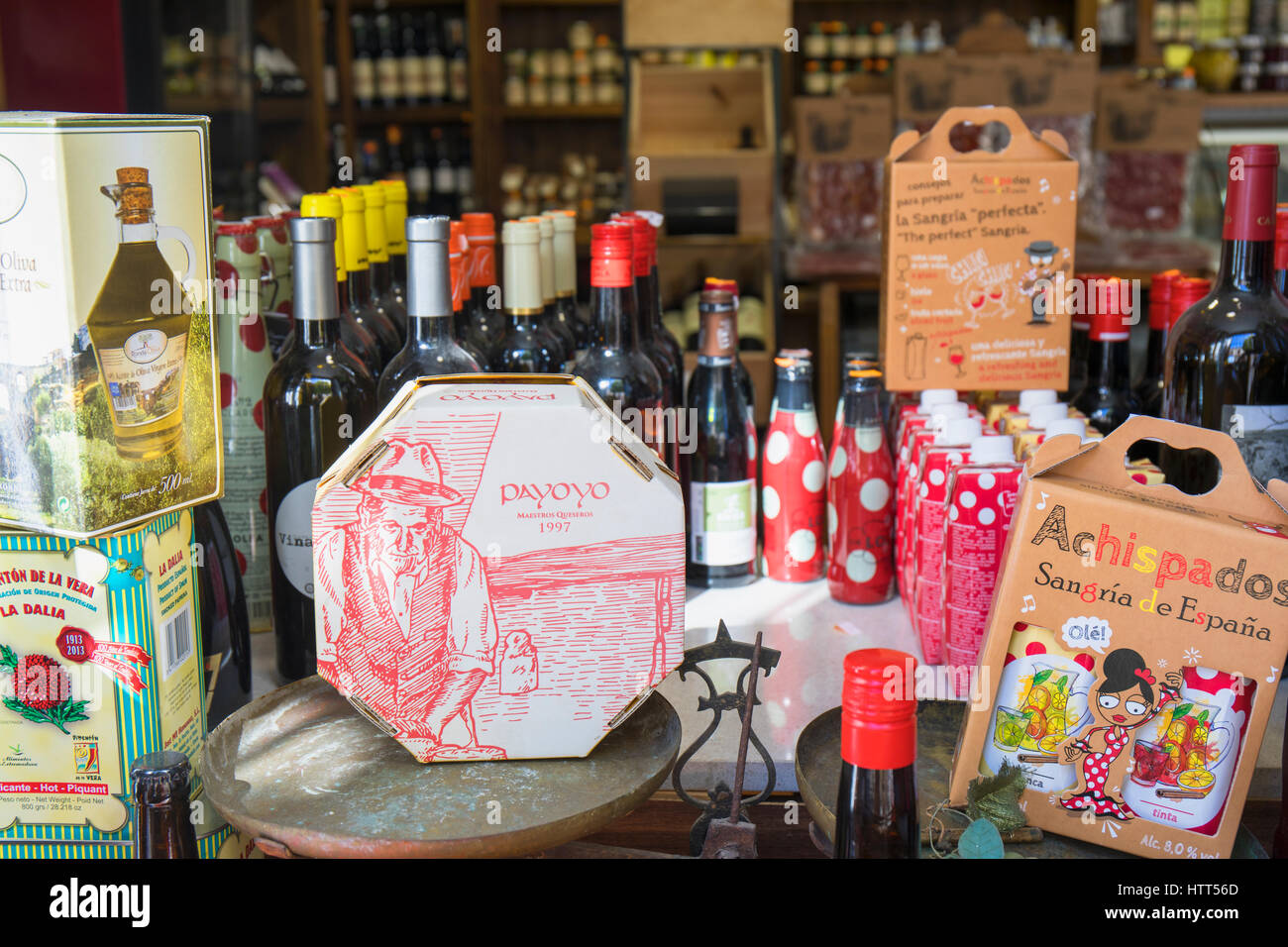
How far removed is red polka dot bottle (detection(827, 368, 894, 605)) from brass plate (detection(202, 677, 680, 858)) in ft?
1.89

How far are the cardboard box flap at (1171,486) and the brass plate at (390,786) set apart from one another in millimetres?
372

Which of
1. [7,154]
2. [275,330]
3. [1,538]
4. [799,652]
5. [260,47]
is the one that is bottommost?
[799,652]

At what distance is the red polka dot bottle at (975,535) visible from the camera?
1210 millimetres

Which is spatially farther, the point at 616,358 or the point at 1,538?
the point at 616,358

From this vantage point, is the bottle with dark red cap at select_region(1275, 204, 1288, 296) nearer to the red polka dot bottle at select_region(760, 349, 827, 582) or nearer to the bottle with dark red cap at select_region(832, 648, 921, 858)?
the red polka dot bottle at select_region(760, 349, 827, 582)

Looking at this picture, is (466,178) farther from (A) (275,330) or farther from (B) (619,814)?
(B) (619,814)

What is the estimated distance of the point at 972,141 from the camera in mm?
3875

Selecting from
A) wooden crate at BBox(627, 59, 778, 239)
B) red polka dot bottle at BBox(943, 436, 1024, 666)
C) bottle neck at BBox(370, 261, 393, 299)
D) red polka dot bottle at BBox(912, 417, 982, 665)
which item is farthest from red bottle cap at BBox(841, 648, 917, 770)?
wooden crate at BBox(627, 59, 778, 239)

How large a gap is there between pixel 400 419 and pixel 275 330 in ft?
2.24

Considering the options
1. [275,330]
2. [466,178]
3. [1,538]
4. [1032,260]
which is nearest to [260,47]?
[466,178]

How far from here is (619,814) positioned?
861 millimetres

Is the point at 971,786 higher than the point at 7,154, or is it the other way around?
the point at 7,154

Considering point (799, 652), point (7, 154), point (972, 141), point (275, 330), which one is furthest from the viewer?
point (972, 141)
